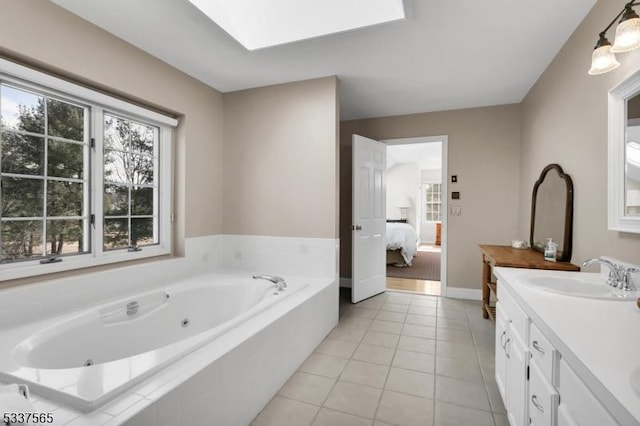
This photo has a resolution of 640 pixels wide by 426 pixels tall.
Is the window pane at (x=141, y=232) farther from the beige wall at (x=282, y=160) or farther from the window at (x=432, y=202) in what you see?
the window at (x=432, y=202)

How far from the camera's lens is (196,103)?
9.89 ft

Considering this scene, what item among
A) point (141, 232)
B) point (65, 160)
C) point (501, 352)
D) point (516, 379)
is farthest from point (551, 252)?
point (65, 160)

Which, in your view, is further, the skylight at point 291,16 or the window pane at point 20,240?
the skylight at point 291,16

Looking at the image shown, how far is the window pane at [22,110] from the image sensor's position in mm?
1803

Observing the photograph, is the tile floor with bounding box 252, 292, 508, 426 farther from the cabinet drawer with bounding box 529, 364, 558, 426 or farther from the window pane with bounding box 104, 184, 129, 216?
the window pane with bounding box 104, 184, 129, 216

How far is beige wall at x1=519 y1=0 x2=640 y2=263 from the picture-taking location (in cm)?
165

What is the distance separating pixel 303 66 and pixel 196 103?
45.6 inches

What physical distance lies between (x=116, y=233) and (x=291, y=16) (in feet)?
7.20

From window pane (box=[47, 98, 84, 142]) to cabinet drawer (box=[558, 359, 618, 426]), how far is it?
296 centimetres

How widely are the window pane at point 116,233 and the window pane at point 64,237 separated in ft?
0.60

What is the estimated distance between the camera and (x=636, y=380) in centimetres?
66

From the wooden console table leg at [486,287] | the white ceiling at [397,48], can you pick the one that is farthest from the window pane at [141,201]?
the wooden console table leg at [486,287]

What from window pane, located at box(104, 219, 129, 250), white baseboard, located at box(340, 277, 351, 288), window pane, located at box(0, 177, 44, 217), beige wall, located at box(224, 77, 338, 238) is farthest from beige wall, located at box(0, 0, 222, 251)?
white baseboard, located at box(340, 277, 351, 288)

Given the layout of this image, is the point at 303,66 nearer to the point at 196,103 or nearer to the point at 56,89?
the point at 196,103
